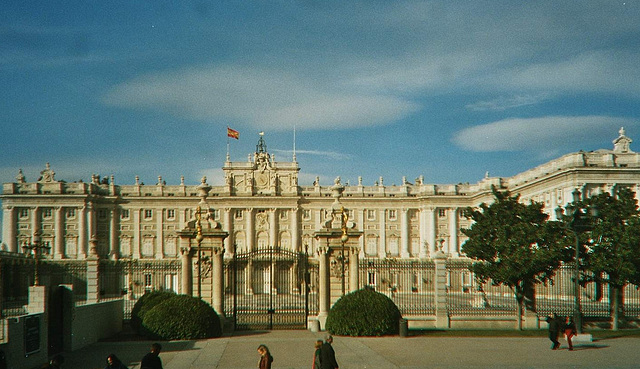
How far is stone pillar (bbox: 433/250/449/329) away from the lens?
29797mm

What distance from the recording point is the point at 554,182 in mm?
63750

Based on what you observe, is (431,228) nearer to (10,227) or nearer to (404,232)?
(404,232)

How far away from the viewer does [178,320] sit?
25500mm

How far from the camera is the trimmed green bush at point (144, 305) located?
1051 inches

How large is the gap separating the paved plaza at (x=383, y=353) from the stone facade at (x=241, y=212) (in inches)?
2421

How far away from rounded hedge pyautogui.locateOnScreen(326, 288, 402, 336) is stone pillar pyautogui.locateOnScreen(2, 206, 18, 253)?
231 feet

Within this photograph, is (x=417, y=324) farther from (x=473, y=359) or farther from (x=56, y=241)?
(x=56, y=241)

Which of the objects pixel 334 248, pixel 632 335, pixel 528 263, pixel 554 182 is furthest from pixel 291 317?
pixel 554 182

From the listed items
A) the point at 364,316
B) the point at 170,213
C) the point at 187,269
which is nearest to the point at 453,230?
the point at 170,213

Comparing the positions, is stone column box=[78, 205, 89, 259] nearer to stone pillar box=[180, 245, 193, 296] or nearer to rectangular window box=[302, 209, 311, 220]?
rectangular window box=[302, 209, 311, 220]

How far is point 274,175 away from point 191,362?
240ft

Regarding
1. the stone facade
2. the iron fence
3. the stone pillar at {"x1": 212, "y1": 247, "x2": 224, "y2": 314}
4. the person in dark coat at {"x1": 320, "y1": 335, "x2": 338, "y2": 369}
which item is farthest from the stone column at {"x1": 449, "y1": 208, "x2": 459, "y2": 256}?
the person in dark coat at {"x1": 320, "y1": 335, "x2": 338, "y2": 369}

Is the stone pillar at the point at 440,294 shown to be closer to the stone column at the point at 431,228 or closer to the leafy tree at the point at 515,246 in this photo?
the leafy tree at the point at 515,246

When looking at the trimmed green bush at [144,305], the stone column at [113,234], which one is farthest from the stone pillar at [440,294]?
the stone column at [113,234]
